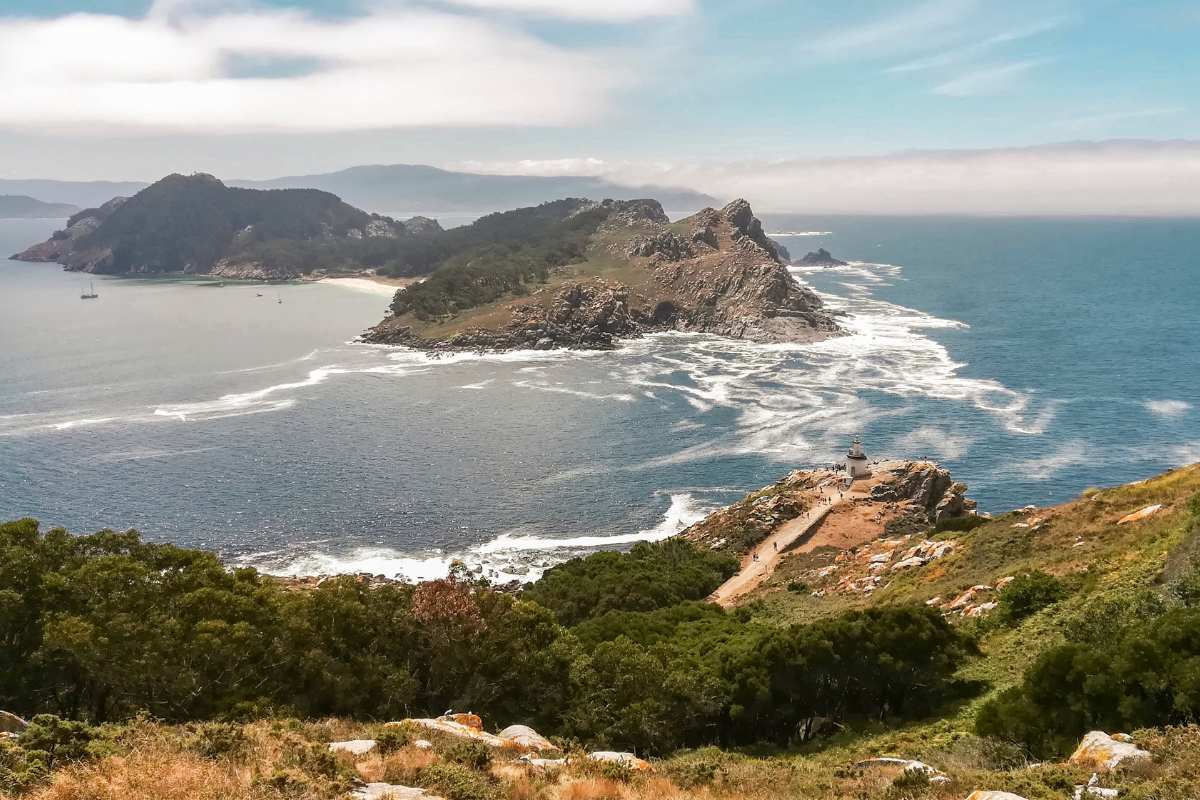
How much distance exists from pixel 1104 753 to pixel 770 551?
149ft

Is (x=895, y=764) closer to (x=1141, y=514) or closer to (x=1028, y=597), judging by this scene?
(x=1028, y=597)

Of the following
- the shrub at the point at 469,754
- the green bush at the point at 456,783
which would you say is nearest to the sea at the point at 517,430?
the shrub at the point at 469,754

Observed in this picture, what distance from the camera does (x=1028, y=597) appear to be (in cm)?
3262

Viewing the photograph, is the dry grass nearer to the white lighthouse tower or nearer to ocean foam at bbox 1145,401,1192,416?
the white lighthouse tower

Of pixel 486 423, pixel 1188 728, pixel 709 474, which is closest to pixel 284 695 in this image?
pixel 1188 728

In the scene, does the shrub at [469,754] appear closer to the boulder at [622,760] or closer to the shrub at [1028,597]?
the boulder at [622,760]

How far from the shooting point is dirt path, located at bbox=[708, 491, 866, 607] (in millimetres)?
55500

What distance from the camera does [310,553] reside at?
229 feet

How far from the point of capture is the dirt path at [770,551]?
55500mm

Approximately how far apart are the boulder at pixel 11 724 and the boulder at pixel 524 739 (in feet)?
38.2

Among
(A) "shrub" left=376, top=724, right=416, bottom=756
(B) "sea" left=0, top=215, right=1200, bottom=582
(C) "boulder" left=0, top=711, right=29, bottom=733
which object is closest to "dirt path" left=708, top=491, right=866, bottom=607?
(B) "sea" left=0, top=215, right=1200, bottom=582

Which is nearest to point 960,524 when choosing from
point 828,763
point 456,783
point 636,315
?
point 828,763

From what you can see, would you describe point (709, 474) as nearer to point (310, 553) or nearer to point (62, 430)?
point (310, 553)

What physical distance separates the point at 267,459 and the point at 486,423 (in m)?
28.7
